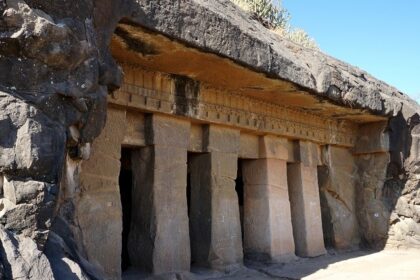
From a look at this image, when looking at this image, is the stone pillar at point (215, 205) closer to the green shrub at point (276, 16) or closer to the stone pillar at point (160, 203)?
the stone pillar at point (160, 203)

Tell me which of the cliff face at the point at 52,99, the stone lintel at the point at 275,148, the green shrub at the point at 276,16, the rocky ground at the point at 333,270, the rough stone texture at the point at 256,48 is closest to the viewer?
the cliff face at the point at 52,99

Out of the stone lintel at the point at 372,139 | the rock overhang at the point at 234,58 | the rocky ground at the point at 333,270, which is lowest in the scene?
the rocky ground at the point at 333,270

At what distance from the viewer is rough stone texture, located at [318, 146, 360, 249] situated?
7.48 m

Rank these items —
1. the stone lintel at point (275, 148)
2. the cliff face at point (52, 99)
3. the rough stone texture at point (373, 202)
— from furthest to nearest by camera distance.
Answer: the rough stone texture at point (373, 202) < the stone lintel at point (275, 148) < the cliff face at point (52, 99)

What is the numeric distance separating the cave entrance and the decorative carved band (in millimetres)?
555

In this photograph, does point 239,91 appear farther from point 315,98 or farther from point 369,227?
point 369,227

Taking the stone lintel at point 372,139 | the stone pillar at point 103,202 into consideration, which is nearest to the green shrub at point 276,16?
the stone lintel at point 372,139

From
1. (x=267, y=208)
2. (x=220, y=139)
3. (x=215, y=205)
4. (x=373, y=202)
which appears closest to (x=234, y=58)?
(x=220, y=139)

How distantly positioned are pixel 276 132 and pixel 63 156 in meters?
4.09

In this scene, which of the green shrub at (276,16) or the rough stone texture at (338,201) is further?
the green shrub at (276,16)

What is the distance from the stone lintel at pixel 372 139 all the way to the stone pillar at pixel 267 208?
225cm

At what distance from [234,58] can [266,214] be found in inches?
99.5

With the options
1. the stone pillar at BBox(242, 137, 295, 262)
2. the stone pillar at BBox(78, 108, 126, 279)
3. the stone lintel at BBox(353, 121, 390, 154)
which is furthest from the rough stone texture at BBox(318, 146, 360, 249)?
the stone pillar at BBox(78, 108, 126, 279)

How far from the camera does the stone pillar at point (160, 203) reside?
15.3 ft
